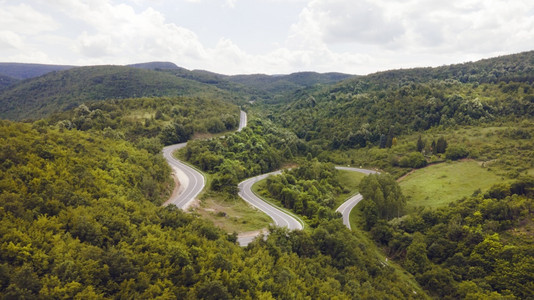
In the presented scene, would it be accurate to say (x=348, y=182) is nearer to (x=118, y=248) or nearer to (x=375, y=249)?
(x=375, y=249)

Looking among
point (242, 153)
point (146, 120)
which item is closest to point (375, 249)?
point (242, 153)

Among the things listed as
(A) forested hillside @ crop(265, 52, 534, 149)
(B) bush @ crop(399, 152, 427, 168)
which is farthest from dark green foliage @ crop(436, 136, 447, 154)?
(A) forested hillside @ crop(265, 52, 534, 149)

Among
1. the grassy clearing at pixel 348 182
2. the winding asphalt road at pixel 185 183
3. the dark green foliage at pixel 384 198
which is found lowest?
the grassy clearing at pixel 348 182

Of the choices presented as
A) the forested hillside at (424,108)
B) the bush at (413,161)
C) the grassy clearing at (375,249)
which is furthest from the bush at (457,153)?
the grassy clearing at (375,249)

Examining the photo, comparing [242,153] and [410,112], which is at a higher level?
[410,112]

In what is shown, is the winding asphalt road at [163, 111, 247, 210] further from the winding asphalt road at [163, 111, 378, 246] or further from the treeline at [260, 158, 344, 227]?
the treeline at [260, 158, 344, 227]

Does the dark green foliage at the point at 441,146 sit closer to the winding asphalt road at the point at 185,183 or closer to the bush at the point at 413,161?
the bush at the point at 413,161
